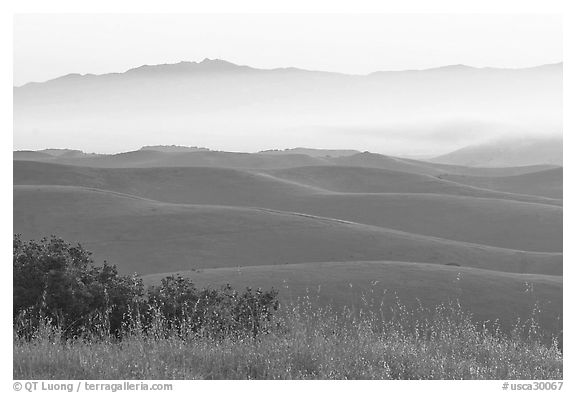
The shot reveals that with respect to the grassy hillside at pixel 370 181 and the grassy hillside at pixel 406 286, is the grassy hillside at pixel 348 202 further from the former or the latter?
the grassy hillside at pixel 406 286

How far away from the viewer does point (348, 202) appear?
51.2m

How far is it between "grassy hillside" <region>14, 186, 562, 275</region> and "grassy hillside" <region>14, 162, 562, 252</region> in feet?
30.7

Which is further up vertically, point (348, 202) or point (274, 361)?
point (274, 361)

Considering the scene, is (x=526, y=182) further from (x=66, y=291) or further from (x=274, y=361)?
(x=274, y=361)

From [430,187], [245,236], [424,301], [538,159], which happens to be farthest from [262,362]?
[538,159]

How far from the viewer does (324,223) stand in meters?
35.5

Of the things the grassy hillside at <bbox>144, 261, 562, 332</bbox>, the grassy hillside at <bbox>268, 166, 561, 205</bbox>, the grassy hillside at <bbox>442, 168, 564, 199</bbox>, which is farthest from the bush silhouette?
the grassy hillside at <bbox>442, 168, 564, 199</bbox>

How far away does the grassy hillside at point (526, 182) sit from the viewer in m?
79.1

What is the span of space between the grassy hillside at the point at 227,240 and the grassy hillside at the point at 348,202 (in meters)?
9.35

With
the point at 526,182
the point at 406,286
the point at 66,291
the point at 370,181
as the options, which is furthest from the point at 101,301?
the point at 526,182

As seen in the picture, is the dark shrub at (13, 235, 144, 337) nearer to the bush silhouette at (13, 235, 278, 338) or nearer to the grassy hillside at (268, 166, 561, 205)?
the bush silhouette at (13, 235, 278, 338)

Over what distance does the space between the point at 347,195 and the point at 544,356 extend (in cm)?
4336

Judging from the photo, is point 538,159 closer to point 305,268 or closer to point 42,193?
point 42,193

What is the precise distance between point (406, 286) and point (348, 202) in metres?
31.1
